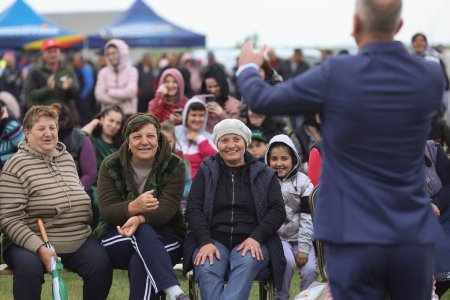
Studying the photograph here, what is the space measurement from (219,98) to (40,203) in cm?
388

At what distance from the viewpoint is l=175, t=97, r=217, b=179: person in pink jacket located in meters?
7.64

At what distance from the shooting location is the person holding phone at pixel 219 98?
8625 millimetres

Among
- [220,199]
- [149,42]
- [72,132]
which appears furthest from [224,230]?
[149,42]

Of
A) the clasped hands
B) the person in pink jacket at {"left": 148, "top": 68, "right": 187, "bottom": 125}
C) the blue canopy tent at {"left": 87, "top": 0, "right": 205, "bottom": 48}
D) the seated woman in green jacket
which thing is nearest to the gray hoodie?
the seated woman in green jacket

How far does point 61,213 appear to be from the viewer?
218 inches

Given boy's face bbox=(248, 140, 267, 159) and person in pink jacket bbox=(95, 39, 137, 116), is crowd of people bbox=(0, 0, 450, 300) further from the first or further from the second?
person in pink jacket bbox=(95, 39, 137, 116)

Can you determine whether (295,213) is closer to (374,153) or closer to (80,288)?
(80,288)

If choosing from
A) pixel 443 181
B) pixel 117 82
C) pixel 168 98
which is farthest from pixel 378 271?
pixel 117 82

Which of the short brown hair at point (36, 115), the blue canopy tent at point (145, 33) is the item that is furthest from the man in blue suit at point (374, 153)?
the blue canopy tent at point (145, 33)

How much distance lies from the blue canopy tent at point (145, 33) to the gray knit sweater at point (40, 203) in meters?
16.2

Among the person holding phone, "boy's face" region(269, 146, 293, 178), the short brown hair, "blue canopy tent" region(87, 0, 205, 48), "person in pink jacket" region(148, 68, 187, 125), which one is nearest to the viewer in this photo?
the short brown hair

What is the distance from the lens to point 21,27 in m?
22.0

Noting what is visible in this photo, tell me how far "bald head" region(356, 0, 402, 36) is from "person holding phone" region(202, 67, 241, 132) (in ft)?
17.5

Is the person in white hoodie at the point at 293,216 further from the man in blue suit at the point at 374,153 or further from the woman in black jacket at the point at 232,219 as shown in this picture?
the man in blue suit at the point at 374,153
